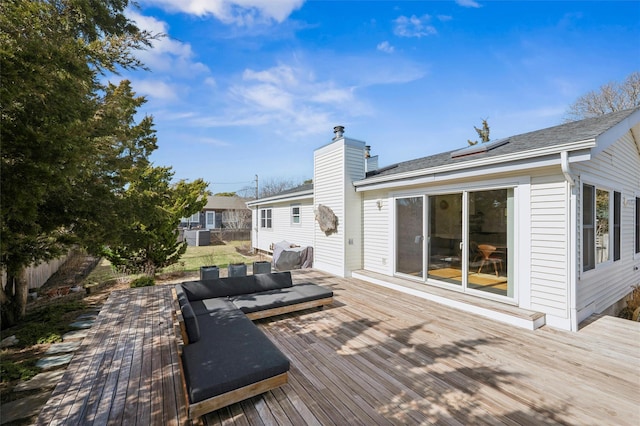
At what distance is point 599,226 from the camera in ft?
17.6

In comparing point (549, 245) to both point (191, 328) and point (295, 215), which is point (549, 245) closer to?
point (191, 328)

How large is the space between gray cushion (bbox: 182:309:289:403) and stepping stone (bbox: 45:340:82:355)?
221 cm

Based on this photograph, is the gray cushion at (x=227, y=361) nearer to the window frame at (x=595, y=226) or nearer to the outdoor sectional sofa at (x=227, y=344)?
the outdoor sectional sofa at (x=227, y=344)

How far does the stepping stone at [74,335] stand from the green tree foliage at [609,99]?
2539cm

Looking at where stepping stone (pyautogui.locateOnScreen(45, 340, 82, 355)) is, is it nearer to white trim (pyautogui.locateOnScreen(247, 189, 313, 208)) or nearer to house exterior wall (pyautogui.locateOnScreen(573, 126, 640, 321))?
white trim (pyautogui.locateOnScreen(247, 189, 313, 208))

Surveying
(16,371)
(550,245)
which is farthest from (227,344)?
(550,245)

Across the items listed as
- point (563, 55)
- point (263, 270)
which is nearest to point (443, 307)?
point (263, 270)

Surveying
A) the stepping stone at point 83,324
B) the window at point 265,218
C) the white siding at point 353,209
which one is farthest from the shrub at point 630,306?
the window at point 265,218

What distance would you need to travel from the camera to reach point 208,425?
2.30 meters

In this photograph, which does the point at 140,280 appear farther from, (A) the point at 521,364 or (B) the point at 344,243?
(A) the point at 521,364

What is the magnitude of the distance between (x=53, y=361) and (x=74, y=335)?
0.87 metres

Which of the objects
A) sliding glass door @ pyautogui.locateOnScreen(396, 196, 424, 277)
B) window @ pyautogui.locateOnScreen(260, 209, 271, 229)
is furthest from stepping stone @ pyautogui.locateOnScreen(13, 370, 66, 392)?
window @ pyautogui.locateOnScreen(260, 209, 271, 229)

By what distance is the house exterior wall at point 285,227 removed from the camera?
1115 cm

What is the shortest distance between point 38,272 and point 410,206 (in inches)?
421
